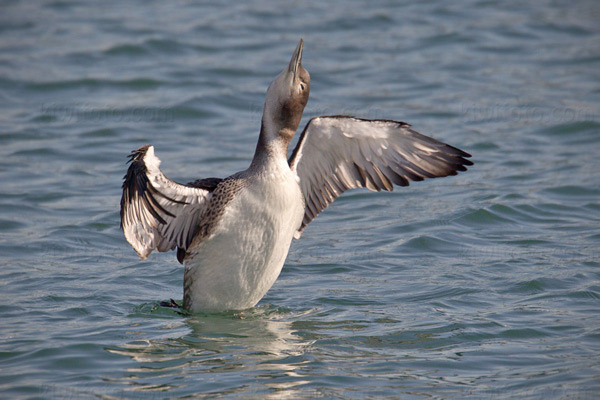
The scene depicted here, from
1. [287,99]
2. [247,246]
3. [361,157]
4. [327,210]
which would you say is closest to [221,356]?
[247,246]

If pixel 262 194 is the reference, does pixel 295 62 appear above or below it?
above

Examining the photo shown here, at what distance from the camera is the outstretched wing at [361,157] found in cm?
633

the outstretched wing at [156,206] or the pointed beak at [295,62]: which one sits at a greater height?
the pointed beak at [295,62]

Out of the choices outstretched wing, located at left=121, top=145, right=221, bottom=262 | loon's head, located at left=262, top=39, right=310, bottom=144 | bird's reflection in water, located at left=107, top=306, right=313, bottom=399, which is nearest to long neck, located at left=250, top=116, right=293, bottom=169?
loon's head, located at left=262, top=39, right=310, bottom=144

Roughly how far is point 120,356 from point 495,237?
408 centimetres

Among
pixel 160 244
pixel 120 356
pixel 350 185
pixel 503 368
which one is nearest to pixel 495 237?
pixel 350 185

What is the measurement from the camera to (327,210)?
9.29 metres

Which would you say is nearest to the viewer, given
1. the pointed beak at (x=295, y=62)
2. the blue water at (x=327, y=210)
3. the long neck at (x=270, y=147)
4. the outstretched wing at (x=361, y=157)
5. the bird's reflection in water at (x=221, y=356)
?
the bird's reflection in water at (x=221, y=356)

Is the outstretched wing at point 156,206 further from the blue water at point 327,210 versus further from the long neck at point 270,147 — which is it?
the blue water at point 327,210

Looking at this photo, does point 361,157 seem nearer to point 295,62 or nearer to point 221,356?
point 295,62

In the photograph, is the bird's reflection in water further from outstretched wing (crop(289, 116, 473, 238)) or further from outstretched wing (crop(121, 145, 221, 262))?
outstretched wing (crop(289, 116, 473, 238))

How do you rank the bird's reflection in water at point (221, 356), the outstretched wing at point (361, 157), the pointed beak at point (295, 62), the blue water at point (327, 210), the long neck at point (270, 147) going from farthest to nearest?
1. the outstretched wing at point (361, 157)
2. the long neck at point (270, 147)
3. the pointed beak at point (295, 62)
4. the blue water at point (327, 210)
5. the bird's reflection in water at point (221, 356)

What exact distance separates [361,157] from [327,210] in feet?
8.98

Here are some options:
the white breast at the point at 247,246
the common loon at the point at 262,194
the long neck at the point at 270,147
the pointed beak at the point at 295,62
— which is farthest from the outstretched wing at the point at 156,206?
the pointed beak at the point at 295,62
